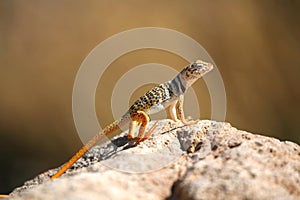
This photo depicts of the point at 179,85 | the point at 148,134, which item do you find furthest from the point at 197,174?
the point at 179,85

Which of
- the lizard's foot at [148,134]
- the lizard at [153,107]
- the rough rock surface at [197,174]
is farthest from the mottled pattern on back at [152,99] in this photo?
the rough rock surface at [197,174]

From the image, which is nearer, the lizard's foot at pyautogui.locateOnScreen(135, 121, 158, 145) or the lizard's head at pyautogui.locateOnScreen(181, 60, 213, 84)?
the lizard's foot at pyautogui.locateOnScreen(135, 121, 158, 145)

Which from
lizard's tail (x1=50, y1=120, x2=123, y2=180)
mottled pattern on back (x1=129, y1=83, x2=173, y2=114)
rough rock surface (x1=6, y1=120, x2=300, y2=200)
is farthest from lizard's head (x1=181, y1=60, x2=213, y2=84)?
rough rock surface (x1=6, y1=120, x2=300, y2=200)

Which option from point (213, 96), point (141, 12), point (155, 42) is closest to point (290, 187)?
point (213, 96)

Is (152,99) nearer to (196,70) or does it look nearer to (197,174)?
(196,70)

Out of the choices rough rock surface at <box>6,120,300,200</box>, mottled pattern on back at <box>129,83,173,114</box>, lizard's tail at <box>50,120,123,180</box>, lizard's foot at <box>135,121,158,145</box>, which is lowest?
lizard's tail at <box>50,120,123,180</box>

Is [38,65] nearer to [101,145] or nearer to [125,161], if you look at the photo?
[101,145]

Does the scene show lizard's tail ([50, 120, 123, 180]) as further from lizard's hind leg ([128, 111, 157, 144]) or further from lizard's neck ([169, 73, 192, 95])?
lizard's neck ([169, 73, 192, 95])
